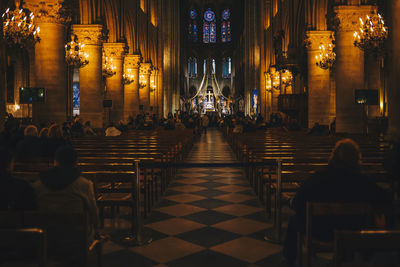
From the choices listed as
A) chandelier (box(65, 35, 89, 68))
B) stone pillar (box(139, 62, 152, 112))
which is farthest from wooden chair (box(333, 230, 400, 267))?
stone pillar (box(139, 62, 152, 112))

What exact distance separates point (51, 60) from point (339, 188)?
38.4ft

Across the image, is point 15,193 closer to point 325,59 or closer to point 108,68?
point 325,59

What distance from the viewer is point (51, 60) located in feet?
43.8

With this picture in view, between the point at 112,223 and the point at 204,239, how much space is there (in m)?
1.61

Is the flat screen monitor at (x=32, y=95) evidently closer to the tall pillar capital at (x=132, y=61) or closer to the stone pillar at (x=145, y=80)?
the tall pillar capital at (x=132, y=61)

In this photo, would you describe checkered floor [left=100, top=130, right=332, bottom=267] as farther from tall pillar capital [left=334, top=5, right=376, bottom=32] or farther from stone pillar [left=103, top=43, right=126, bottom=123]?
stone pillar [left=103, top=43, right=126, bottom=123]

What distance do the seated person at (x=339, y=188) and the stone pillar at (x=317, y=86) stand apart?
1559 cm

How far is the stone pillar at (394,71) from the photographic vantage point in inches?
395

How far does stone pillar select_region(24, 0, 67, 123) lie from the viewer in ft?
42.8

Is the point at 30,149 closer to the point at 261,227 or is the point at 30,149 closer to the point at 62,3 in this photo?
the point at 261,227

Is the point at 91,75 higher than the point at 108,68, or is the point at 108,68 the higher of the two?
the point at 108,68

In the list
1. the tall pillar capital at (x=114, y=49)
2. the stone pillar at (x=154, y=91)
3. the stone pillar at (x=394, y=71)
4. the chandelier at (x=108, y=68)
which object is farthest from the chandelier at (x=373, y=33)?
the stone pillar at (x=154, y=91)

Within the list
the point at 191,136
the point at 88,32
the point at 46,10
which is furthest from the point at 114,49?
the point at 46,10

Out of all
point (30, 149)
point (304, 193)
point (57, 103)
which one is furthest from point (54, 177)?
point (57, 103)
